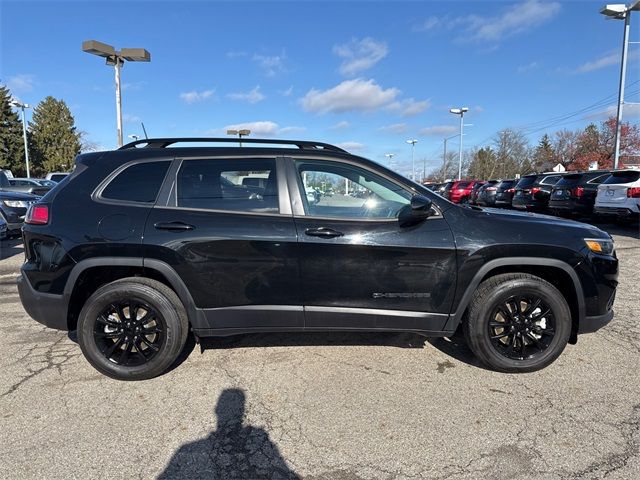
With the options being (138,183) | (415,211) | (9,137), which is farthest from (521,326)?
(9,137)

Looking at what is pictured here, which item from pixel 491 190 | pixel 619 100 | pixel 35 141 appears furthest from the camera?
pixel 35 141

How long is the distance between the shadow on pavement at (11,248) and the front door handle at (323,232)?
8.67 meters

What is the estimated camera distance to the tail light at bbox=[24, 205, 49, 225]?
340 cm

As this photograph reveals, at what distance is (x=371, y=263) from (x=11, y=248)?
412 inches

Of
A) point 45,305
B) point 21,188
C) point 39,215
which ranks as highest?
point 21,188

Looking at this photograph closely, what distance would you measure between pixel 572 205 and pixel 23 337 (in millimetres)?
14082

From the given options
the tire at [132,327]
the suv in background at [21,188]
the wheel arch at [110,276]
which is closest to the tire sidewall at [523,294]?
the wheel arch at [110,276]

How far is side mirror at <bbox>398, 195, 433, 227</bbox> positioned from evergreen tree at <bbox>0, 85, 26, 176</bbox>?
2508 inches

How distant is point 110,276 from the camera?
138 inches

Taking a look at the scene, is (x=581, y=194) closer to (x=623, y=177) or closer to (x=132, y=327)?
(x=623, y=177)

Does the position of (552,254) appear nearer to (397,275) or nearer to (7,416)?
(397,275)

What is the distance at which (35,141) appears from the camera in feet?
204

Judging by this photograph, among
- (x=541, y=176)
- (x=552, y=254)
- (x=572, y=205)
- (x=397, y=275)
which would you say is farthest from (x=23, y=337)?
(x=541, y=176)

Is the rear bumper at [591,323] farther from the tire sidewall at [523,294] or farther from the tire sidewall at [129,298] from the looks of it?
the tire sidewall at [129,298]
